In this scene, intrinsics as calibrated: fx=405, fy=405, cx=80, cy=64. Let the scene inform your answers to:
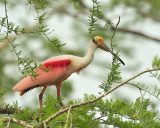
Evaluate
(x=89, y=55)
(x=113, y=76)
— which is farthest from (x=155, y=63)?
(x=89, y=55)

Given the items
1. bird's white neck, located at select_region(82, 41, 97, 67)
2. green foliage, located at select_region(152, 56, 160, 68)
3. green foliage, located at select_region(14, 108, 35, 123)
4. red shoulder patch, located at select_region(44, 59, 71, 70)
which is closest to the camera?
green foliage, located at select_region(152, 56, 160, 68)

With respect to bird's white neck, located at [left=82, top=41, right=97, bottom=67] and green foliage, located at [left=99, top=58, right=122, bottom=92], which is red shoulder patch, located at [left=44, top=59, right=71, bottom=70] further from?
green foliage, located at [left=99, top=58, right=122, bottom=92]

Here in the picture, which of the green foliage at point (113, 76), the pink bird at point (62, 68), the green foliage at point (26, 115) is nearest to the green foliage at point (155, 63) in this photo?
the green foliage at point (113, 76)

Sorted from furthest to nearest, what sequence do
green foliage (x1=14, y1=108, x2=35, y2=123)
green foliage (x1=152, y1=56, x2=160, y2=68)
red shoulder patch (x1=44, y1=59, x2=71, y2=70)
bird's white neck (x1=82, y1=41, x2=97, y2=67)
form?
red shoulder patch (x1=44, y1=59, x2=71, y2=70), bird's white neck (x1=82, y1=41, x2=97, y2=67), green foliage (x1=14, y1=108, x2=35, y2=123), green foliage (x1=152, y1=56, x2=160, y2=68)

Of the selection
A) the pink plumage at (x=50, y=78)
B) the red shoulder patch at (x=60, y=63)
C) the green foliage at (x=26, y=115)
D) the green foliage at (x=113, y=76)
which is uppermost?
the red shoulder patch at (x=60, y=63)

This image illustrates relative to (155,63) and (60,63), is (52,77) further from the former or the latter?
(155,63)

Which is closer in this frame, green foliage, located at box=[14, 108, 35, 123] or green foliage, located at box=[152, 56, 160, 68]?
green foliage, located at box=[152, 56, 160, 68]

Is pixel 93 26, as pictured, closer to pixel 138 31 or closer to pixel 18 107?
pixel 18 107

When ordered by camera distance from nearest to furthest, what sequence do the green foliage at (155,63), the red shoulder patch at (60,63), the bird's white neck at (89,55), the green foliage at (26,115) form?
the green foliage at (155,63) → the green foliage at (26,115) → the bird's white neck at (89,55) → the red shoulder patch at (60,63)

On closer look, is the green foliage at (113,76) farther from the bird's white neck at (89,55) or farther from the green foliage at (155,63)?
the bird's white neck at (89,55)

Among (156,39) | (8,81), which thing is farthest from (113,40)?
(156,39)

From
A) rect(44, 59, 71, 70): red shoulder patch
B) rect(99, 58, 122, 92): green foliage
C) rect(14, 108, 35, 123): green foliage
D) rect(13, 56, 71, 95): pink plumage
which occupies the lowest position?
rect(14, 108, 35, 123): green foliage

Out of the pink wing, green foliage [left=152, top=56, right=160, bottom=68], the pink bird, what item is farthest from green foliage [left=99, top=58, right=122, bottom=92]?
the pink wing

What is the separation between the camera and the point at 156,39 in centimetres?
1245
